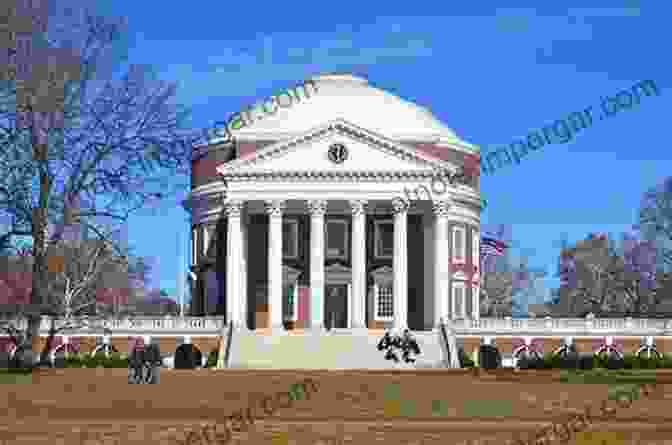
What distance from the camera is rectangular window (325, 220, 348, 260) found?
3676 inches

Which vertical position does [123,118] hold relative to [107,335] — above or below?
above

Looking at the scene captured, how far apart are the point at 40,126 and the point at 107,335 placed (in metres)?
41.9

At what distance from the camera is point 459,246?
98.5 metres

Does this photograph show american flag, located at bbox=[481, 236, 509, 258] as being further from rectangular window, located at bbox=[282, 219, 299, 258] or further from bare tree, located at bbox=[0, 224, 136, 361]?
bare tree, located at bbox=[0, 224, 136, 361]

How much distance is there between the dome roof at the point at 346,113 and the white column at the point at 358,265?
793 centimetres

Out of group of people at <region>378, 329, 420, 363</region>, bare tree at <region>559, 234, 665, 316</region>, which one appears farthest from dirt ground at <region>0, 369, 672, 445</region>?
bare tree at <region>559, 234, 665, 316</region>

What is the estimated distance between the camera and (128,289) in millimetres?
123750

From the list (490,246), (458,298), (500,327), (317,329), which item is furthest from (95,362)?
(490,246)

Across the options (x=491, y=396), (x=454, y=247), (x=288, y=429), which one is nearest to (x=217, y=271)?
(x=454, y=247)

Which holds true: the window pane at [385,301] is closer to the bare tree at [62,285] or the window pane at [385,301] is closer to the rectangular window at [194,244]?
the rectangular window at [194,244]

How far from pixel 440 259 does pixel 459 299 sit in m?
10.1

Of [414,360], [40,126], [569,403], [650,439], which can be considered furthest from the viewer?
[414,360]

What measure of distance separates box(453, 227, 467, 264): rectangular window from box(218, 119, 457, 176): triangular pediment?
10.8 metres

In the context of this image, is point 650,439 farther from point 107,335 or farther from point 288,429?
point 107,335
